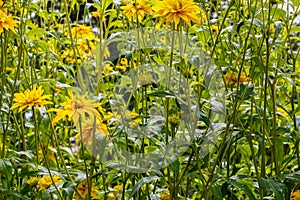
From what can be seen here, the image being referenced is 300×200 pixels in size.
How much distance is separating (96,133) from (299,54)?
25.2 inches

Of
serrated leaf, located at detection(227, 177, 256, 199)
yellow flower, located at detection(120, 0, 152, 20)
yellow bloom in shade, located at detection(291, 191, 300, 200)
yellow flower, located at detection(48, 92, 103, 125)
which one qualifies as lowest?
yellow bloom in shade, located at detection(291, 191, 300, 200)

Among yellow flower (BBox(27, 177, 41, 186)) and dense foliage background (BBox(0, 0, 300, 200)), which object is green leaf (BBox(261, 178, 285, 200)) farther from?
yellow flower (BBox(27, 177, 41, 186))

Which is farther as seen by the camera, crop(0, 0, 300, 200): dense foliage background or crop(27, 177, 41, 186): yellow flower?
crop(27, 177, 41, 186): yellow flower

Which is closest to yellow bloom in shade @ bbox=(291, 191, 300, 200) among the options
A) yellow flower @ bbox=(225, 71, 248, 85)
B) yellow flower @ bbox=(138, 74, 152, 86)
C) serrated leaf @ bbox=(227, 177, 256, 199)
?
serrated leaf @ bbox=(227, 177, 256, 199)

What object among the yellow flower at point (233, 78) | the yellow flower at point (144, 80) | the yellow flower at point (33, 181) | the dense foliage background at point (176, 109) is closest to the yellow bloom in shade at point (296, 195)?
the dense foliage background at point (176, 109)

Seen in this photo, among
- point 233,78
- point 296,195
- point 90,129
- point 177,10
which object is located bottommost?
point 296,195

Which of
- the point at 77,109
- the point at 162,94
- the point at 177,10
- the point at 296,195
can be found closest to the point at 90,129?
the point at 77,109

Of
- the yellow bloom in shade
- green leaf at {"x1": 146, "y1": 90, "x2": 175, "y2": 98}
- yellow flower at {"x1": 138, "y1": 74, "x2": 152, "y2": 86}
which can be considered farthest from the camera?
yellow flower at {"x1": 138, "y1": 74, "x2": 152, "y2": 86}

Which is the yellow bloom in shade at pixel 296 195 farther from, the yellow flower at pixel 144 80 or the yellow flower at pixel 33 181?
the yellow flower at pixel 33 181

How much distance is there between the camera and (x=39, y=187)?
1303 millimetres

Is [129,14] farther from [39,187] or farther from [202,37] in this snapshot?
[39,187]

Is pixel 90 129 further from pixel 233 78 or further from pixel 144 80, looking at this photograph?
pixel 233 78

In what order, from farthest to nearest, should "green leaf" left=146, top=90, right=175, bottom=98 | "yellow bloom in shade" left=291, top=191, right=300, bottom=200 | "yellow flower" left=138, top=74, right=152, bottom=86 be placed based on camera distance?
"yellow flower" left=138, top=74, right=152, bottom=86 → "yellow bloom in shade" left=291, top=191, right=300, bottom=200 → "green leaf" left=146, top=90, right=175, bottom=98

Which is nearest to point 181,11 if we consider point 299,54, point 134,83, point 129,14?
point 129,14
